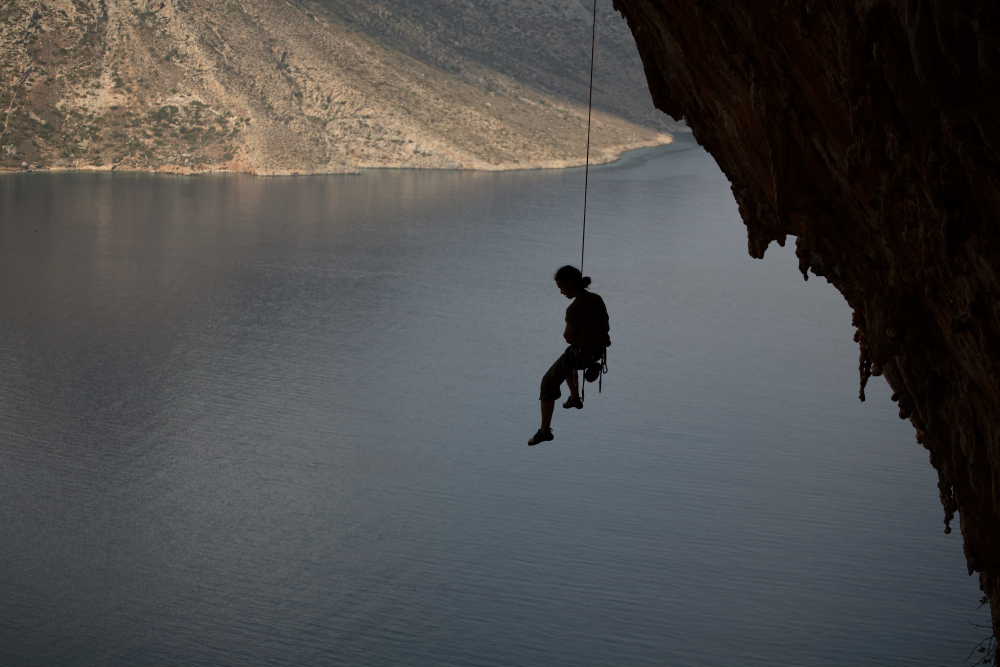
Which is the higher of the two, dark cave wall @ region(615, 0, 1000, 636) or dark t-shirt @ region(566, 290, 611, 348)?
dark cave wall @ region(615, 0, 1000, 636)

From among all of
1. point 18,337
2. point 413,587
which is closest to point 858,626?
point 413,587

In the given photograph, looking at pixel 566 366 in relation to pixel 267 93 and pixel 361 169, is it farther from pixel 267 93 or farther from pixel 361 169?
pixel 361 169

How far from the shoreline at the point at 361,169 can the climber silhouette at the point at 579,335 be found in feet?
158

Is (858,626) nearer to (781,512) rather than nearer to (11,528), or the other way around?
(781,512)

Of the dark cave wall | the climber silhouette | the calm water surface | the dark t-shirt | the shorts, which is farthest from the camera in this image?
the calm water surface

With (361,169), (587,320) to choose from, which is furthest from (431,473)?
(361,169)

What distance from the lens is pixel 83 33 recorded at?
58781 mm

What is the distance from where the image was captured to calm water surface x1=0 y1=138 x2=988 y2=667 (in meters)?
17.2

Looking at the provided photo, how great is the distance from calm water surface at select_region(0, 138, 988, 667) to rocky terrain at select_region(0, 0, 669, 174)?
16.4 metres

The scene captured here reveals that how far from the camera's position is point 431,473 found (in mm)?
23297

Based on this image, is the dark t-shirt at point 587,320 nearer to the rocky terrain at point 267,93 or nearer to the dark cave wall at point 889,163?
the dark cave wall at point 889,163

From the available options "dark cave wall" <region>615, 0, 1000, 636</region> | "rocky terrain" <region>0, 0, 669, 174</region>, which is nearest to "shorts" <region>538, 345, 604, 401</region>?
"dark cave wall" <region>615, 0, 1000, 636</region>

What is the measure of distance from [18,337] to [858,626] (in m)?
20.7

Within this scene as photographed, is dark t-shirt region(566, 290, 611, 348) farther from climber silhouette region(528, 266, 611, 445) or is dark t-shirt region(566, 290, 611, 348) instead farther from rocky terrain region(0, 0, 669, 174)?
rocky terrain region(0, 0, 669, 174)
